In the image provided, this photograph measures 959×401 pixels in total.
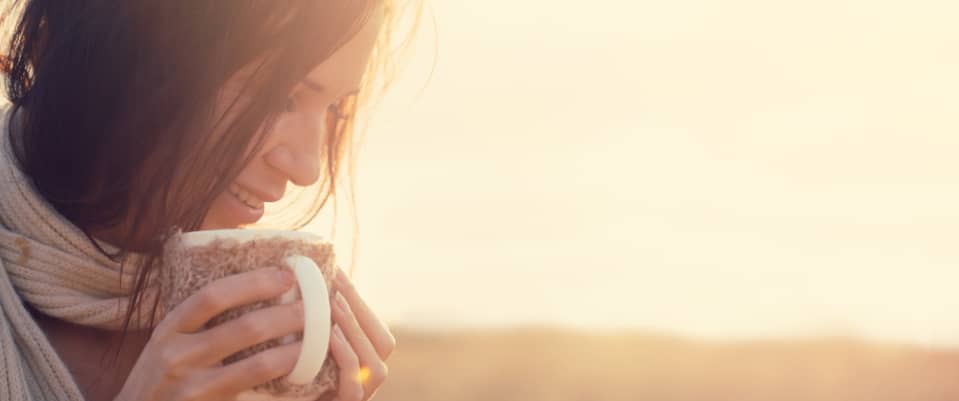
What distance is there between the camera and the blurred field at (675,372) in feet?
23.5

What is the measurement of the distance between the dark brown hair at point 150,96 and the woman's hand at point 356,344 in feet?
1.32

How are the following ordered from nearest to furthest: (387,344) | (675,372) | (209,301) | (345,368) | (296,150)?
(209,301) < (345,368) < (387,344) < (296,150) < (675,372)

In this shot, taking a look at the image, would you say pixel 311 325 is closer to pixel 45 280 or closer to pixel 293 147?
pixel 293 147

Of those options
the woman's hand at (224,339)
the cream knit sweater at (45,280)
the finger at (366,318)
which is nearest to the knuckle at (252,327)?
the woman's hand at (224,339)

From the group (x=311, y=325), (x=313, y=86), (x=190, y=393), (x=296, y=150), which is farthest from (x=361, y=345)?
(x=313, y=86)

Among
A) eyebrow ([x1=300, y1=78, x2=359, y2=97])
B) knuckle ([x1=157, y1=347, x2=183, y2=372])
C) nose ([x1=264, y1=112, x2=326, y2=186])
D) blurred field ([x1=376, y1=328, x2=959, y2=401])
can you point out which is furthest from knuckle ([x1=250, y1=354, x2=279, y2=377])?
blurred field ([x1=376, y1=328, x2=959, y2=401])

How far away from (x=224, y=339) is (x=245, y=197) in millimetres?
572

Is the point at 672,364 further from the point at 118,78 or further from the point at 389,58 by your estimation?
the point at 118,78

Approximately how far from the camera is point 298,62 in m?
2.28

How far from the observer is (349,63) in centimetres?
236

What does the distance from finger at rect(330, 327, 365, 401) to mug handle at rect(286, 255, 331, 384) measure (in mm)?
65

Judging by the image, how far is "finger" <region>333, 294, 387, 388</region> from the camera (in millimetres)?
1963

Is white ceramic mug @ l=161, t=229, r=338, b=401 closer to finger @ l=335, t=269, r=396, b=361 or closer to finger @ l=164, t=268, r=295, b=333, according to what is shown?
finger @ l=164, t=268, r=295, b=333

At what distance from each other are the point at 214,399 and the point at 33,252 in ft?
2.27
